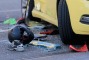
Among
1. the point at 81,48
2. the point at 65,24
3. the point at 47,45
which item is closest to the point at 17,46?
the point at 47,45

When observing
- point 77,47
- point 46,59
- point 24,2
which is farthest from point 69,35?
point 24,2

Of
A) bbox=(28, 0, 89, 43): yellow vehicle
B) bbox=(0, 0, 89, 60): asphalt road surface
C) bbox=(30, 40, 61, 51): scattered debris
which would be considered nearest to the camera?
bbox=(0, 0, 89, 60): asphalt road surface

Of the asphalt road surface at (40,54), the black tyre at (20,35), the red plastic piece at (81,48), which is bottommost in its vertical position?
the asphalt road surface at (40,54)

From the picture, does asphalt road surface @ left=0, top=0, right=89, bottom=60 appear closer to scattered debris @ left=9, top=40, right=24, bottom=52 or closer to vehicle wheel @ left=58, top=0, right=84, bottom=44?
scattered debris @ left=9, top=40, right=24, bottom=52

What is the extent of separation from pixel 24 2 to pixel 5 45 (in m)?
3.41

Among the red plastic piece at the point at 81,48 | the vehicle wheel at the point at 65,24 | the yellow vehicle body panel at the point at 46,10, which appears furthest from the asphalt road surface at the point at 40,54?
the yellow vehicle body panel at the point at 46,10

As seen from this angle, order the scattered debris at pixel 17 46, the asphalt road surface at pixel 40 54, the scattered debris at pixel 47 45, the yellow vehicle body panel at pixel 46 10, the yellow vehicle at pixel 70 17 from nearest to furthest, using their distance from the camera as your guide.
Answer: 1. the asphalt road surface at pixel 40 54
2. the yellow vehicle at pixel 70 17
3. the scattered debris at pixel 17 46
4. the scattered debris at pixel 47 45
5. the yellow vehicle body panel at pixel 46 10

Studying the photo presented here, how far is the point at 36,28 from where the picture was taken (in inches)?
339

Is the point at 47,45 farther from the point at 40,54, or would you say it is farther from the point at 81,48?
the point at 81,48

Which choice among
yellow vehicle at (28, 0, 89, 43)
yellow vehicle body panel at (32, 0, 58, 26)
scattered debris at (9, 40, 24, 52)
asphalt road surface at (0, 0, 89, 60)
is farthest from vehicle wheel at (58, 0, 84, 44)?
scattered debris at (9, 40, 24, 52)

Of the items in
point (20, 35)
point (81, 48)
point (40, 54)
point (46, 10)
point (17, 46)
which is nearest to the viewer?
point (40, 54)

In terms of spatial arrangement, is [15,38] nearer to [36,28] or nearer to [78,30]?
[78,30]

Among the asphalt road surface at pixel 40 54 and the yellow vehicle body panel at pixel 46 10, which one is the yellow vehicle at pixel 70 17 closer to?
the yellow vehicle body panel at pixel 46 10

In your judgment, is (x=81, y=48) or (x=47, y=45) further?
(x=47, y=45)
